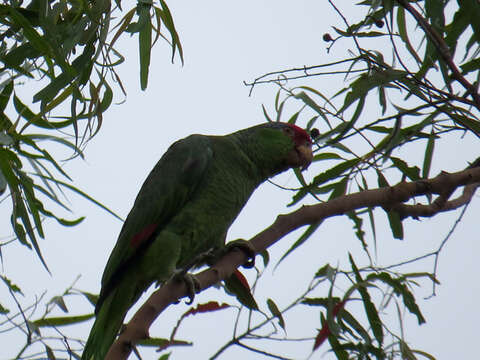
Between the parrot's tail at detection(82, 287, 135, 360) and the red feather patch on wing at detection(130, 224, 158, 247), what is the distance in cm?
14

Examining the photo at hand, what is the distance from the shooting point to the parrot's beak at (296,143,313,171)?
5.96 ft

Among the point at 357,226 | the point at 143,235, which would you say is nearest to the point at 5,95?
the point at 143,235

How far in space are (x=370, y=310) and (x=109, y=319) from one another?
69cm

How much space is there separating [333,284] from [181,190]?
23.7 inches

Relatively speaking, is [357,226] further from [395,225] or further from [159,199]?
[159,199]

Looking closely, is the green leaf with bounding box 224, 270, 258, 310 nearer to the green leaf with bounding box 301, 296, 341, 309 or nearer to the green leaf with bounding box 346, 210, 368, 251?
the green leaf with bounding box 301, 296, 341, 309

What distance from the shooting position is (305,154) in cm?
182

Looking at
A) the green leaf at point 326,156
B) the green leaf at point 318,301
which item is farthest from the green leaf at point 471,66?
the green leaf at point 318,301

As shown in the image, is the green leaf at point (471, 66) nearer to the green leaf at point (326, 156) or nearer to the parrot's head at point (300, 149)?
the green leaf at point (326, 156)

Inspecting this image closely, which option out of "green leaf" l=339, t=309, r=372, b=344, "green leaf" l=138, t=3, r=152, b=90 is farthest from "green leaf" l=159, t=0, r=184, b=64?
"green leaf" l=339, t=309, r=372, b=344

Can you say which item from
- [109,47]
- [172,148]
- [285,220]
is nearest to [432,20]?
[285,220]

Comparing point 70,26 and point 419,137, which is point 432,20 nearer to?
point 419,137

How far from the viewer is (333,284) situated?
1.32m

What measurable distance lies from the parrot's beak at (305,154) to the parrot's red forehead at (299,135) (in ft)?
0.05
